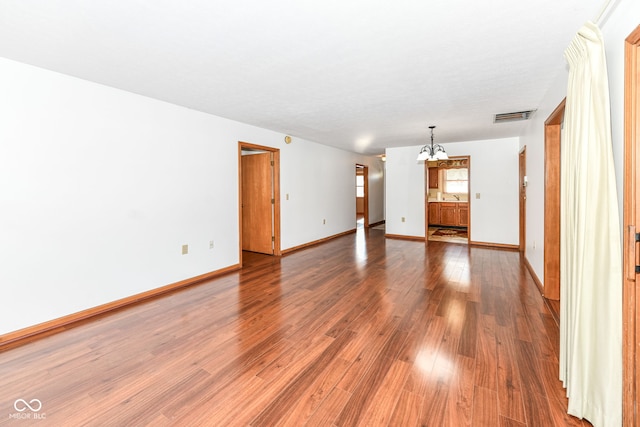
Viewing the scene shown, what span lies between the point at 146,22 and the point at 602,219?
9.49ft

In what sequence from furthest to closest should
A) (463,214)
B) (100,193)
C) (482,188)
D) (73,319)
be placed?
(463,214) < (482,188) < (100,193) < (73,319)

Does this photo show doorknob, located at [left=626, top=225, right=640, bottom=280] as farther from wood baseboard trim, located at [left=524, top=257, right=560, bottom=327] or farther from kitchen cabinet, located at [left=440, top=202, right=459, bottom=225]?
kitchen cabinet, located at [left=440, top=202, right=459, bottom=225]

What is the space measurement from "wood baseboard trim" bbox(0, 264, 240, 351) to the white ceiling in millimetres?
2303

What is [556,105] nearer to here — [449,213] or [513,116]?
[513,116]

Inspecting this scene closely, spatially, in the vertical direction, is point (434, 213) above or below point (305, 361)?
above

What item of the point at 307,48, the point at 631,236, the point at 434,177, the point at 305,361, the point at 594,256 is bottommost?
the point at 305,361

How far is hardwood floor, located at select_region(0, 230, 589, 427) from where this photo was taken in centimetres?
166

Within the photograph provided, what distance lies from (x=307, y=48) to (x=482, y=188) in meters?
5.53

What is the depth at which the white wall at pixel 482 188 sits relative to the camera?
6.07 m

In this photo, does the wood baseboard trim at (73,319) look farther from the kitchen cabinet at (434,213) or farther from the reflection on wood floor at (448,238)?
the kitchen cabinet at (434,213)

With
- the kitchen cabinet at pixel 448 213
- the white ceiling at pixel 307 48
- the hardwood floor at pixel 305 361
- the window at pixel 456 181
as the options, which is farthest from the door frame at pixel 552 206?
the window at pixel 456 181

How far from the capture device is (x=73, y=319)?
9.42 ft

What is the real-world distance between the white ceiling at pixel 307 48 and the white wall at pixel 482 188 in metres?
2.60

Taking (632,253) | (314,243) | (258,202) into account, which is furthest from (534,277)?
(258,202)
